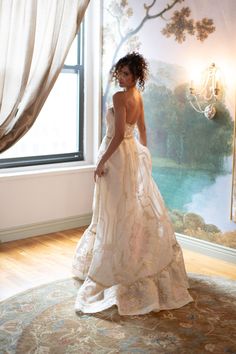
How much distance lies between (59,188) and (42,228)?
0.44m

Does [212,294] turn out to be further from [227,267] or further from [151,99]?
[151,99]

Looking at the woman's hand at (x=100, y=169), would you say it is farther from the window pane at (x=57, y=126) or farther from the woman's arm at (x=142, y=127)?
the window pane at (x=57, y=126)

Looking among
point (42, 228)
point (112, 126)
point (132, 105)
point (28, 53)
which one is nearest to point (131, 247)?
point (112, 126)

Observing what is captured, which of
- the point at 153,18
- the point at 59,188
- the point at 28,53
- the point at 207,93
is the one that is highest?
the point at 153,18

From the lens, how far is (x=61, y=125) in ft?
17.4

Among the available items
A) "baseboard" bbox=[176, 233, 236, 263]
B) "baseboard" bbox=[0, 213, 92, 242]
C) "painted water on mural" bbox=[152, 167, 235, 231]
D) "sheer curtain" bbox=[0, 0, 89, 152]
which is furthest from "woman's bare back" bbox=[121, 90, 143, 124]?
"baseboard" bbox=[0, 213, 92, 242]

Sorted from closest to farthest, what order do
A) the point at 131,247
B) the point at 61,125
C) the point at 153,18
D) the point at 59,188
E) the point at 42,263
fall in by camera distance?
the point at 131,247 < the point at 42,263 < the point at 153,18 < the point at 59,188 < the point at 61,125

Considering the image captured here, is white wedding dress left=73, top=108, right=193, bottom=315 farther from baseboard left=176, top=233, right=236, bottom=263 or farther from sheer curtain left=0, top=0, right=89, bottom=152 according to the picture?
baseboard left=176, top=233, right=236, bottom=263

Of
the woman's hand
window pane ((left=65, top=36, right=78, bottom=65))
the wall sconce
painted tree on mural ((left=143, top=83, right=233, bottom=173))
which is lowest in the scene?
the woman's hand

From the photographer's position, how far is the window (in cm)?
504

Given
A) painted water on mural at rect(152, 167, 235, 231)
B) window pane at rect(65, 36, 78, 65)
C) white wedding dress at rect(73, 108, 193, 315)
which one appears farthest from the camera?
window pane at rect(65, 36, 78, 65)

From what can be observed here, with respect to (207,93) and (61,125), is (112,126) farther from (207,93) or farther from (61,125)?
(61,125)

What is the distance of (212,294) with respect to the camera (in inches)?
140

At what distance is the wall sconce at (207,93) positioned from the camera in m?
4.21
